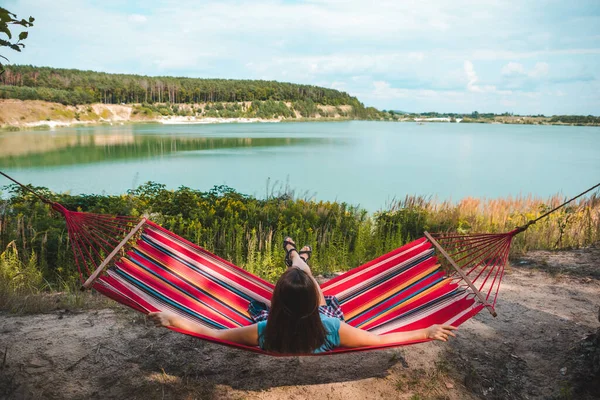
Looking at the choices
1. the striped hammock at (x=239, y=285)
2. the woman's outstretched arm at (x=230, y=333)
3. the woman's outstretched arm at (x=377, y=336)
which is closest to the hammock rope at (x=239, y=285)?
the striped hammock at (x=239, y=285)

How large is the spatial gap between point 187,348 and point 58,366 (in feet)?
1.94

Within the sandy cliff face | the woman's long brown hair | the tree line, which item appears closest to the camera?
the woman's long brown hair

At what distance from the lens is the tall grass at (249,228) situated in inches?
136

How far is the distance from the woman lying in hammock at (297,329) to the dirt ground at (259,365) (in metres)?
0.37

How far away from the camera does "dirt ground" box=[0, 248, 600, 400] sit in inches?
75.2

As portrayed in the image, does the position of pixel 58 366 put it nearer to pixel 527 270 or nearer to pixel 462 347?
pixel 462 347

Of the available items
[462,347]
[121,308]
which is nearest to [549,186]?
[462,347]

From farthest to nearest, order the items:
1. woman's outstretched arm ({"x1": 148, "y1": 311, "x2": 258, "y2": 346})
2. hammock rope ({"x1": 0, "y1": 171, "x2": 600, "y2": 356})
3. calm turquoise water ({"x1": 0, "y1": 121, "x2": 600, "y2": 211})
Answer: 1. calm turquoise water ({"x1": 0, "y1": 121, "x2": 600, "y2": 211})
2. hammock rope ({"x1": 0, "y1": 171, "x2": 600, "y2": 356})
3. woman's outstretched arm ({"x1": 148, "y1": 311, "x2": 258, "y2": 346})

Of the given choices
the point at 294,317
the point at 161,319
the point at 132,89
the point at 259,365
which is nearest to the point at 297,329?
the point at 294,317

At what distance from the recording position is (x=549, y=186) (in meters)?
14.3

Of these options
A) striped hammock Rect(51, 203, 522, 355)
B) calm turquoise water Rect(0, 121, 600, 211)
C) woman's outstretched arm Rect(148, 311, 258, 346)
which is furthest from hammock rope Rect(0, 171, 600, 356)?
calm turquoise water Rect(0, 121, 600, 211)

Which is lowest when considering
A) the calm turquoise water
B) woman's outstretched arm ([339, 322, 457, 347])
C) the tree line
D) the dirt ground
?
the calm turquoise water

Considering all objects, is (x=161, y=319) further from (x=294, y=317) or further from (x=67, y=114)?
(x=67, y=114)

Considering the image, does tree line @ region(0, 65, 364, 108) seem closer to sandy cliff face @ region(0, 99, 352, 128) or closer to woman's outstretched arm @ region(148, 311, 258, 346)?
sandy cliff face @ region(0, 99, 352, 128)
